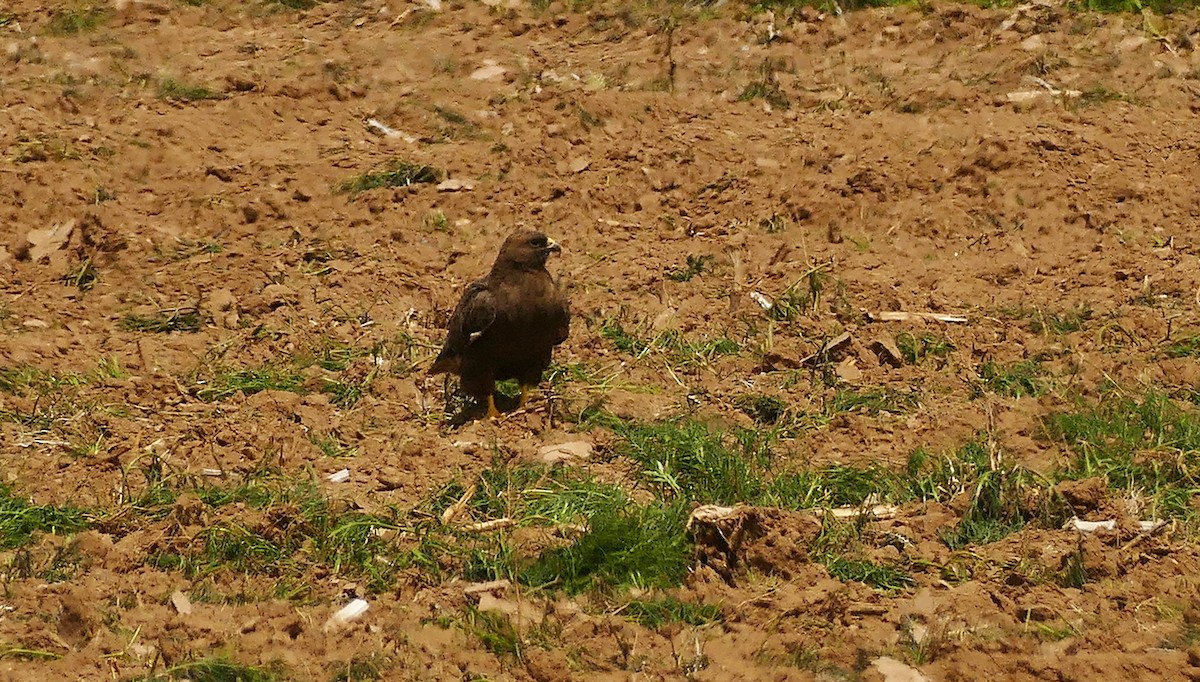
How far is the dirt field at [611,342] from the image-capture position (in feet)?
16.6

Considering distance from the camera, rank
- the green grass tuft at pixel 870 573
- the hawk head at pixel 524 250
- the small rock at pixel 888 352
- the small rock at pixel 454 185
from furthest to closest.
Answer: the small rock at pixel 454 185 < the small rock at pixel 888 352 < the hawk head at pixel 524 250 < the green grass tuft at pixel 870 573

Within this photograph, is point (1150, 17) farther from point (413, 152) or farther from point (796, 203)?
point (413, 152)

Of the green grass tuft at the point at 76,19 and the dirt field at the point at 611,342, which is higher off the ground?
the dirt field at the point at 611,342

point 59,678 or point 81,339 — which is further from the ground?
point 59,678

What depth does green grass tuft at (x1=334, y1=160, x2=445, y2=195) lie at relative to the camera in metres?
9.25

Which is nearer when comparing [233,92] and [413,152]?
[413,152]

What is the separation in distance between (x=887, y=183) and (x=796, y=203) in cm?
55

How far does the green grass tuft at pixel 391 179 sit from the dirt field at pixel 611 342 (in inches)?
1.0

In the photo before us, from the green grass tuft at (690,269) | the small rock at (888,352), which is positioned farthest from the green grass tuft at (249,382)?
the small rock at (888,352)

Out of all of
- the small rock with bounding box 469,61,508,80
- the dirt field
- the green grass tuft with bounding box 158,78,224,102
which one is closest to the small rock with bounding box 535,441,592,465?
the dirt field

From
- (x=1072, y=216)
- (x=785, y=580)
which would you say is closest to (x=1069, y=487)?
(x=785, y=580)

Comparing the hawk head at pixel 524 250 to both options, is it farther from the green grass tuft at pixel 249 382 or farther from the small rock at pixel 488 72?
the small rock at pixel 488 72


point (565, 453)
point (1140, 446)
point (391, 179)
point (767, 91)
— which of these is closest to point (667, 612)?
point (565, 453)

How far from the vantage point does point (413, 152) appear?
384 inches
